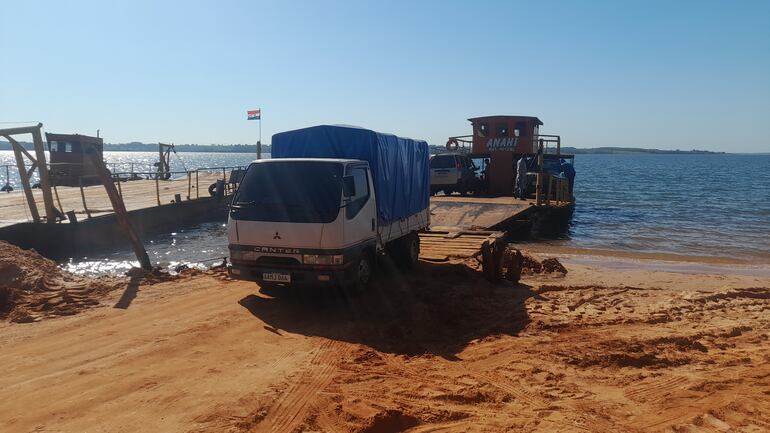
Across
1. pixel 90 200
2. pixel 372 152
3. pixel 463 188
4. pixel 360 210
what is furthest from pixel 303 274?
pixel 463 188

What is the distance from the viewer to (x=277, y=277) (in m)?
7.89

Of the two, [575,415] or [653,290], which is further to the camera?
[653,290]

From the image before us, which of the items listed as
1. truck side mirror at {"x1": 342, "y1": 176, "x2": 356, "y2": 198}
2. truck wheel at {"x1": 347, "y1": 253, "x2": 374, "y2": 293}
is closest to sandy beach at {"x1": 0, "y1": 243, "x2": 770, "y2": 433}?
truck wheel at {"x1": 347, "y1": 253, "x2": 374, "y2": 293}

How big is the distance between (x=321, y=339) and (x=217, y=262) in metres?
7.88

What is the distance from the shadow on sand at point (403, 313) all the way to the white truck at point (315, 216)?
44 centimetres

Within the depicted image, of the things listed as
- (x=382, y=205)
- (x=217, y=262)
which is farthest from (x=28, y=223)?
(x=382, y=205)

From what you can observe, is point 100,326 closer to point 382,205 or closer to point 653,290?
point 382,205

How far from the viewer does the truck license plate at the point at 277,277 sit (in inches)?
309

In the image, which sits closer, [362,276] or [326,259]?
[326,259]

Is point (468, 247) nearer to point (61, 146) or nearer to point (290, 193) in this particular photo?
point (290, 193)

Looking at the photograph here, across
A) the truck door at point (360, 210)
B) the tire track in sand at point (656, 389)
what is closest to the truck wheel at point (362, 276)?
the truck door at point (360, 210)

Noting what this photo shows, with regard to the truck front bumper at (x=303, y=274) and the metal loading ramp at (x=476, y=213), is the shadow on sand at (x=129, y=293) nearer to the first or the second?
the truck front bumper at (x=303, y=274)

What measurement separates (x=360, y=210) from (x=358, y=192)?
0.27 metres

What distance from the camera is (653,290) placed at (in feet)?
35.7
